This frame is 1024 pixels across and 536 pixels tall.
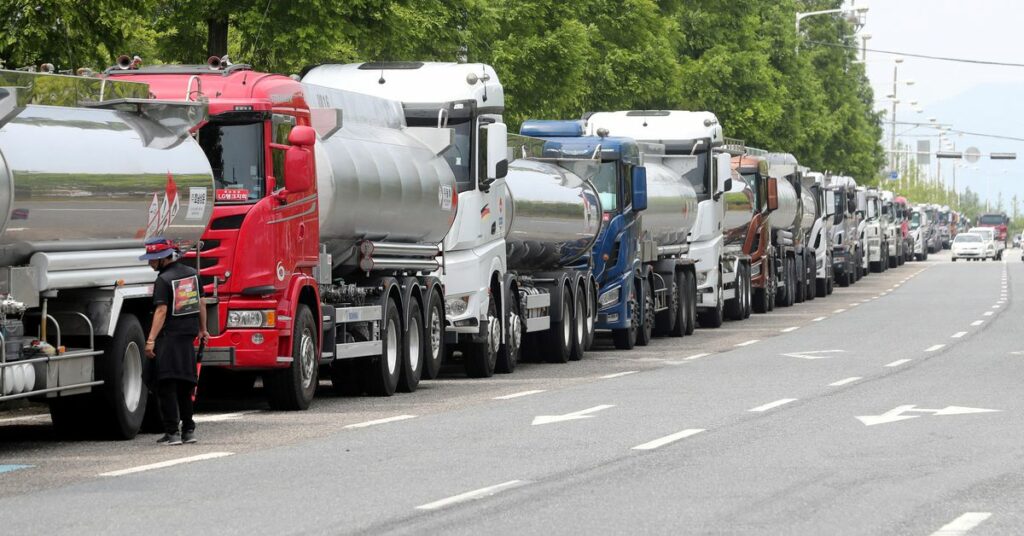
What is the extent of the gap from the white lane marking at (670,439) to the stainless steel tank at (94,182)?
4085 mm

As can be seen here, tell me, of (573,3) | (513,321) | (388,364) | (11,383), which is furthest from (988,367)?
(573,3)

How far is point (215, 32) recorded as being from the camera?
26.9 meters

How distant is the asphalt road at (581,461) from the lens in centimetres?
1062

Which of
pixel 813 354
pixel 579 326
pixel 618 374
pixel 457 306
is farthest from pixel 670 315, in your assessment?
pixel 457 306

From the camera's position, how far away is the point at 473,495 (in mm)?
11578

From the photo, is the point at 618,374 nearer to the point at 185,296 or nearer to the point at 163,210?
the point at 163,210

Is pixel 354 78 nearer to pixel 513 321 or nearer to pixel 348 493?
pixel 513 321

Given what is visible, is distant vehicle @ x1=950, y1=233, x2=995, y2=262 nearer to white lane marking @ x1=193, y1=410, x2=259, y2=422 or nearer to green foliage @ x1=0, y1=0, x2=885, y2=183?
green foliage @ x1=0, y1=0, x2=885, y2=183

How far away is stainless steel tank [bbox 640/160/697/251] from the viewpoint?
3186 centimetres

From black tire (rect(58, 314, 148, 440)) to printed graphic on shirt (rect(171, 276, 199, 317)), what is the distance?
2.70 feet

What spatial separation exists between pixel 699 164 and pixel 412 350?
51.0 feet

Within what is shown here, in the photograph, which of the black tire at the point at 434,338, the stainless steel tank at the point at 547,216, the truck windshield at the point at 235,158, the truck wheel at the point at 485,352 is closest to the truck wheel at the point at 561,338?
the stainless steel tank at the point at 547,216

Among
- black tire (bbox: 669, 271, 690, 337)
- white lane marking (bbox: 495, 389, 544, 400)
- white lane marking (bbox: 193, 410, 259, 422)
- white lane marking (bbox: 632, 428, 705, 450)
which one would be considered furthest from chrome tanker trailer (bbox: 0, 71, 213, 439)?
black tire (bbox: 669, 271, 690, 337)

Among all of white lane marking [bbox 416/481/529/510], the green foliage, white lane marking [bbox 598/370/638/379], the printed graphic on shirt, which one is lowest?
white lane marking [bbox 598/370/638/379]
